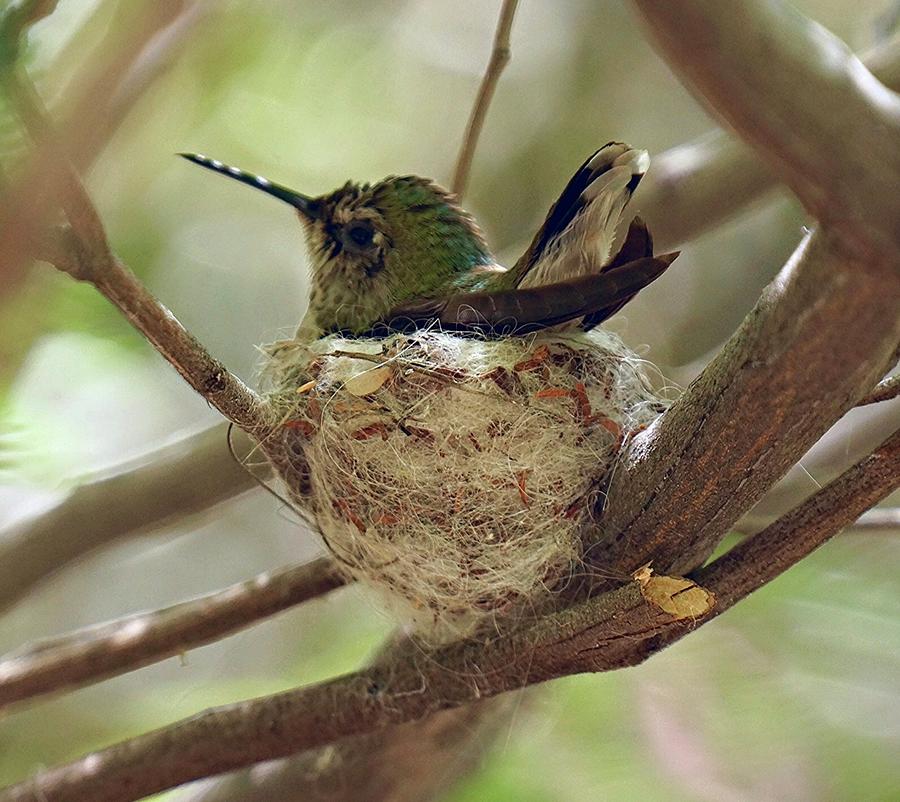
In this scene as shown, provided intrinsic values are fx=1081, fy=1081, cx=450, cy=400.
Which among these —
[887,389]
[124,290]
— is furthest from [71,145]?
[887,389]

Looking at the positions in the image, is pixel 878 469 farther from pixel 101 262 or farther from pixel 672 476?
pixel 101 262

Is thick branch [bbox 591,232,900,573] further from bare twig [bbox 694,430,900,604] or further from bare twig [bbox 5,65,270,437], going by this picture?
bare twig [bbox 5,65,270,437]

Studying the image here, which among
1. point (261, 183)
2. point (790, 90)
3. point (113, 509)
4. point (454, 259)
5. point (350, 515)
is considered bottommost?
point (113, 509)

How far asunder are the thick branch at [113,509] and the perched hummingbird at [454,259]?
394 millimetres

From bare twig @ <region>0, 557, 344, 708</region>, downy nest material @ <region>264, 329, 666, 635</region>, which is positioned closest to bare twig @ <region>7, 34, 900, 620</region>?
bare twig @ <region>0, 557, 344, 708</region>

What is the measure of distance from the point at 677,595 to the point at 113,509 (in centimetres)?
135

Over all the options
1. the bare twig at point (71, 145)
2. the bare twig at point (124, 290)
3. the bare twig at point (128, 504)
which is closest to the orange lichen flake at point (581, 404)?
the bare twig at point (124, 290)

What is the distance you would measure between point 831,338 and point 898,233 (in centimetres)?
20

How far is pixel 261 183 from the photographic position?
237 cm

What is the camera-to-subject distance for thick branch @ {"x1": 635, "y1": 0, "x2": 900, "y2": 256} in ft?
2.56

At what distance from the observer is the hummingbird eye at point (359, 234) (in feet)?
8.41

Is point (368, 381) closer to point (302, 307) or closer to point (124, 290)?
point (124, 290)

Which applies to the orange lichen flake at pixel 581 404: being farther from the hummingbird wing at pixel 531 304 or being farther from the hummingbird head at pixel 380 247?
the hummingbird head at pixel 380 247

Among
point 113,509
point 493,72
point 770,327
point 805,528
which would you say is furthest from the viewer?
point 113,509
